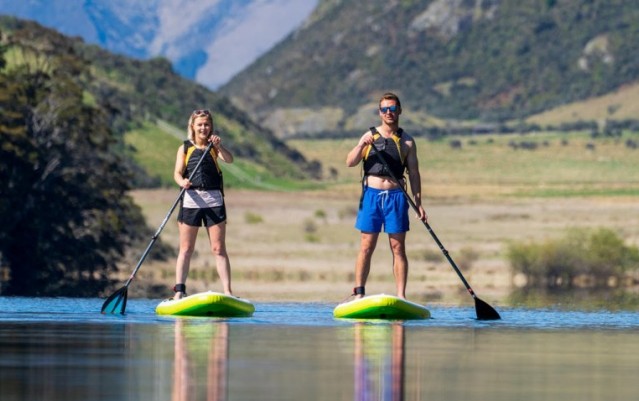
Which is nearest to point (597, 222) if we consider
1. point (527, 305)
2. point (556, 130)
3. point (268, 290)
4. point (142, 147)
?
point (142, 147)

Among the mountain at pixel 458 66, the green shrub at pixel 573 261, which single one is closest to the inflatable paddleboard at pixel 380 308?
the green shrub at pixel 573 261

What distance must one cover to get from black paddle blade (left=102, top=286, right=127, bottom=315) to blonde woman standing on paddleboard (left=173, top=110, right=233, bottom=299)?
2.13 feet

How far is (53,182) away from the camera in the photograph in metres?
42.8

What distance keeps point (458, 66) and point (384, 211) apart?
533 feet

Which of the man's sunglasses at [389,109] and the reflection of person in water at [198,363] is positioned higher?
the man's sunglasses at [389,109]

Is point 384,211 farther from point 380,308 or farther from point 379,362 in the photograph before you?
point 379,362

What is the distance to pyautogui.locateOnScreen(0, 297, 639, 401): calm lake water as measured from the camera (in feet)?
41.1

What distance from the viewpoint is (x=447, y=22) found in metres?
187

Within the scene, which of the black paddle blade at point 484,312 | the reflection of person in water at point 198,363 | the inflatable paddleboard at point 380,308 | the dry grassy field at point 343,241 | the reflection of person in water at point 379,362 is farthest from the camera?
the dry grassy field at point 343,241

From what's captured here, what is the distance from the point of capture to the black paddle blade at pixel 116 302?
67.7 feet

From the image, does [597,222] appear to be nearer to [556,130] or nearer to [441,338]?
[441,338]

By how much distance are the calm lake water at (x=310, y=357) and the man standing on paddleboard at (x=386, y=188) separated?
2.61 feet

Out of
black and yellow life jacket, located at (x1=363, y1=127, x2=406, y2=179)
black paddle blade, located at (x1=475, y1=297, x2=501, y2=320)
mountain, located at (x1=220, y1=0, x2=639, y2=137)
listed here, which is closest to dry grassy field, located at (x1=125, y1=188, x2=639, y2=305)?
black paddle blade, located at (x1=475, y1=297, x2=501, y2=320)

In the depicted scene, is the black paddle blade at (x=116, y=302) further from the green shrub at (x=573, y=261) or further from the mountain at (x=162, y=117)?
the mountain at (x=162, y=117)
